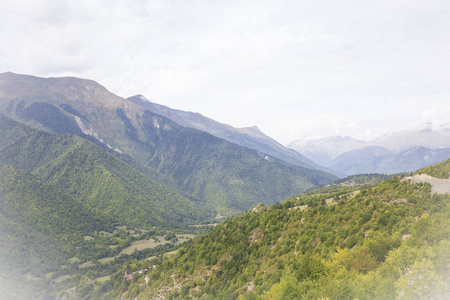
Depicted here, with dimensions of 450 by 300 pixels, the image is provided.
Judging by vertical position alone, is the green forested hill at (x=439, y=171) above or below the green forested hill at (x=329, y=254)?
above

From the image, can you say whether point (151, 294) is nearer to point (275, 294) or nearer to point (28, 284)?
point (275, 294)

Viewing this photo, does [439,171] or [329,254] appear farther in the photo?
[439,171]

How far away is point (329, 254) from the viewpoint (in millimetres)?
63031

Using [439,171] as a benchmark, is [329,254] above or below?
below

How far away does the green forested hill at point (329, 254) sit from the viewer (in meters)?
42.1

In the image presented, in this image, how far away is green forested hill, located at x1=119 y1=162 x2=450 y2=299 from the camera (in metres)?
42.1

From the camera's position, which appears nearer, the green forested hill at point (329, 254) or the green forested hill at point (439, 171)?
the green forested hill at point (329, 254)

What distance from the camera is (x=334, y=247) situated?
218 feet

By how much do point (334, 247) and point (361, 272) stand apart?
17808 millimetres

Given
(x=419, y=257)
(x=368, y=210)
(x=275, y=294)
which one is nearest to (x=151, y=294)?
(x=275, y=294)

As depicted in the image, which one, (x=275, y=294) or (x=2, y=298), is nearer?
(x=275, y=294)

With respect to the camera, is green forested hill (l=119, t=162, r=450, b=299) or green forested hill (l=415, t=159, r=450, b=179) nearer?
green forested hill (l=119, t=162, r=450, b=299)

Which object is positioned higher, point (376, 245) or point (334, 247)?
point (376, 245)

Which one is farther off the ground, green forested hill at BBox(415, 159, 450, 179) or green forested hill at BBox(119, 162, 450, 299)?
green forested hill at BBox(415, 159, 450, 179)
